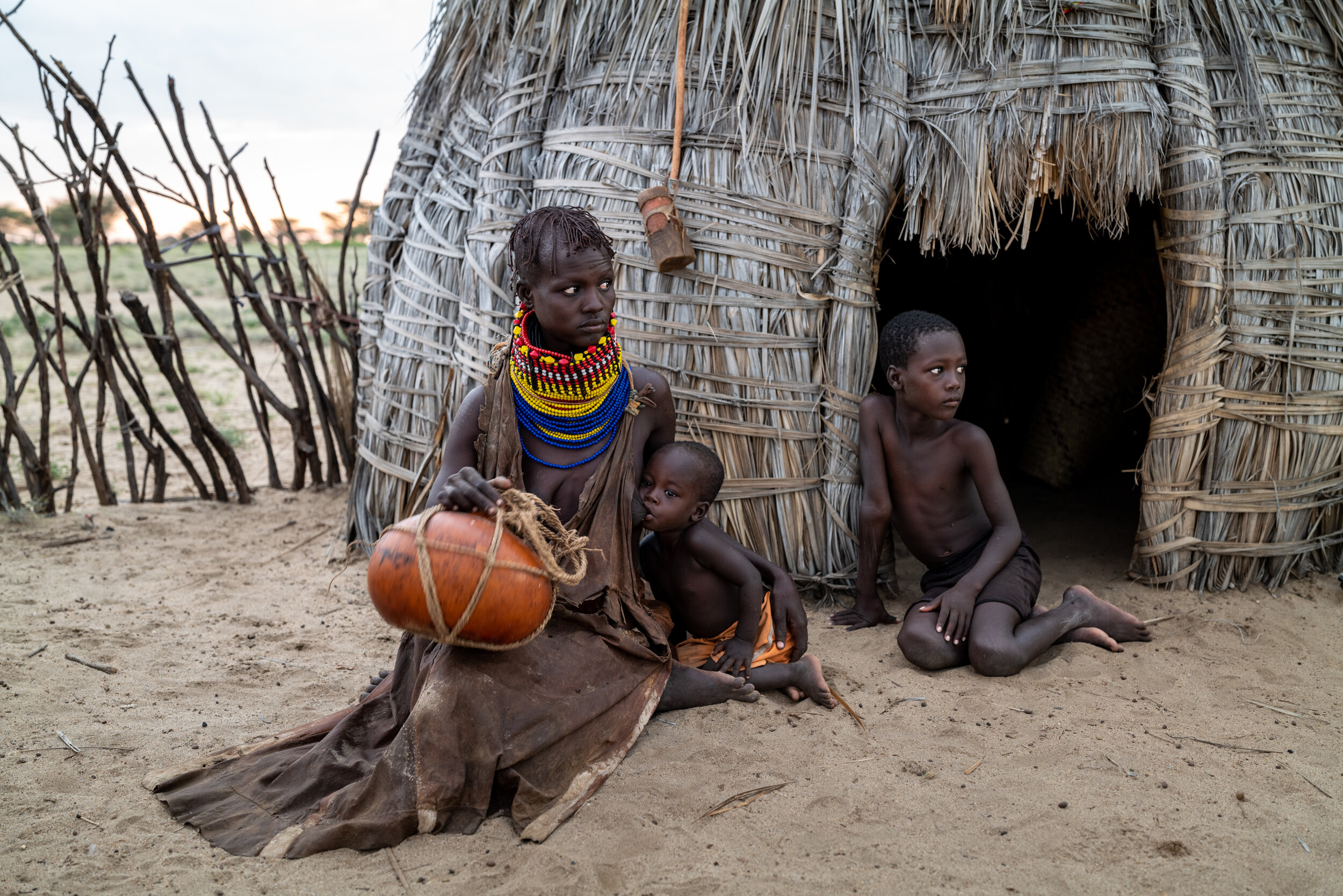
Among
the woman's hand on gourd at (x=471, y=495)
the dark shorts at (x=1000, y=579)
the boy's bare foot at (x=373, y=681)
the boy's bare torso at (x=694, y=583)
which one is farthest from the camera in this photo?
the dark shorts at (x=1000, y=579)

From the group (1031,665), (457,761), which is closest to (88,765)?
(457,761)

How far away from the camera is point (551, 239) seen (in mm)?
2342

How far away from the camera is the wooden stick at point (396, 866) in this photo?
1845 mm

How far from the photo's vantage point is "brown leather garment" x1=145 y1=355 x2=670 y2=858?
2.02 m

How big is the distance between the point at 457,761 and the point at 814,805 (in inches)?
32.9

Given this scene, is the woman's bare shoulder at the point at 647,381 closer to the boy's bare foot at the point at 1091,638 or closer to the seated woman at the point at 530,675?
the seated woman at the point at 530,675

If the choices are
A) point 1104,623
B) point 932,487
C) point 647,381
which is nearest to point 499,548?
point 647,381

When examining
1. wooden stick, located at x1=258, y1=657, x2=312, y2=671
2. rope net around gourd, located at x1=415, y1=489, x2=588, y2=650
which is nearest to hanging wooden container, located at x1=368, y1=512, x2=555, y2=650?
rope net around gourd, located at x1=415, y1=489, x2=588, y2=650

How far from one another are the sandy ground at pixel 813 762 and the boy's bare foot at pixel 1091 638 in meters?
0.03

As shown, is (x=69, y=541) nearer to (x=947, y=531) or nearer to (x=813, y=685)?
(x=813, y=685)

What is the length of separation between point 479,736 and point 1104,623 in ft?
6.87

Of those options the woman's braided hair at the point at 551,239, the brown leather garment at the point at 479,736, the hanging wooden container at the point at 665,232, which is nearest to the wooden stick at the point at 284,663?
the brown leather garment at the point at 479,736

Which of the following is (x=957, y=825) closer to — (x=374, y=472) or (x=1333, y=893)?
(x=1333, y=893)

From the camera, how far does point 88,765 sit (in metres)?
2.30
